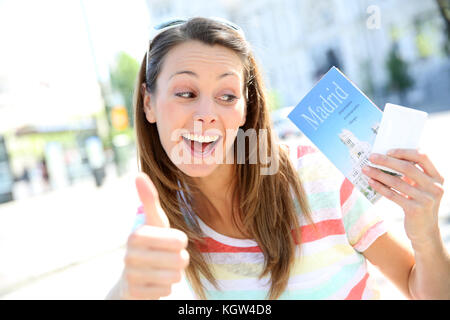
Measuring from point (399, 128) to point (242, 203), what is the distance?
68 centimetres

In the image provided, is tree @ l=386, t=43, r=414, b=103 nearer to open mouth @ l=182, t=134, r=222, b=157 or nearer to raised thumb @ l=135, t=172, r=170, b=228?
open mouth @ l=182, t=134, r=222, b=157

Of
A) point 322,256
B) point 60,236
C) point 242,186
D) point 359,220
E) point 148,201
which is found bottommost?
point 60,236

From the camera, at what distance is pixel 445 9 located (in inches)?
132

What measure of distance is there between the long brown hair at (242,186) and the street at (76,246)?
5.47 feet

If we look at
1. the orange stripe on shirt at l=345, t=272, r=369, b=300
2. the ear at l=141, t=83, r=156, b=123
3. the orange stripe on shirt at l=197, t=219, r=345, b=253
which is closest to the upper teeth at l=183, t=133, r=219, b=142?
the ear at l=141, t=83, r=156, b=123

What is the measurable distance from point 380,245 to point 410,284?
0.16 meters

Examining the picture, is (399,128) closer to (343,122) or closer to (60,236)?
(343,122)

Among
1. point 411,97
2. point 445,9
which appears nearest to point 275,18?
point 411,97

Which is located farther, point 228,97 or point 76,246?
point 76,246

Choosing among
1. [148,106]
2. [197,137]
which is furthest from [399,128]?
[148,106]

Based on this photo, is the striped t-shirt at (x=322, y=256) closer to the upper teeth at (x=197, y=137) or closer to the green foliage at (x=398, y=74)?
→ the upper teeth at (x=197, y=137)

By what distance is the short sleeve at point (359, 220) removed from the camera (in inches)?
55.5

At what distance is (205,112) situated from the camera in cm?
140
